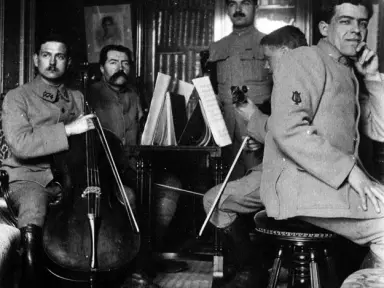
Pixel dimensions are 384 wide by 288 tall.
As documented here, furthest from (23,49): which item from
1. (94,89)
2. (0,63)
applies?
(94,89)

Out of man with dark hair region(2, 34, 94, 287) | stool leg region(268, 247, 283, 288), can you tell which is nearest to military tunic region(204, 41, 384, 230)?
stool leg region(268, 247, 283, 288)

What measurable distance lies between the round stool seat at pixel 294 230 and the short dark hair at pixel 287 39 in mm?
1017

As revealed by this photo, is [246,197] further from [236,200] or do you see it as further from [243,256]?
[243,256]

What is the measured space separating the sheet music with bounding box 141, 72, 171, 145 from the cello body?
0.55 meters

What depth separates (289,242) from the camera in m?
2.12

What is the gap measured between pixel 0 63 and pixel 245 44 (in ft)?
6.46

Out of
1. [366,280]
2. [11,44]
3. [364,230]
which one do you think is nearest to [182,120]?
[364,230]

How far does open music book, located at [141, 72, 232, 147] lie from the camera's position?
10.2ft

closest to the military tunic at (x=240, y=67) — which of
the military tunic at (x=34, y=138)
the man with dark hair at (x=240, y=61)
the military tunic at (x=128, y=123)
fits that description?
the man with dark hair at (x=240, y=61)

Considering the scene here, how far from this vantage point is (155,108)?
3354 millimetres

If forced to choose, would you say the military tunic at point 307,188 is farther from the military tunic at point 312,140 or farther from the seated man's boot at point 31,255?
the seated man's boot at point 31,255

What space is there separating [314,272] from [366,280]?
52cm

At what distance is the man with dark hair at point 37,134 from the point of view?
2.75m

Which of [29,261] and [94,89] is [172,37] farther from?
[29,261]
